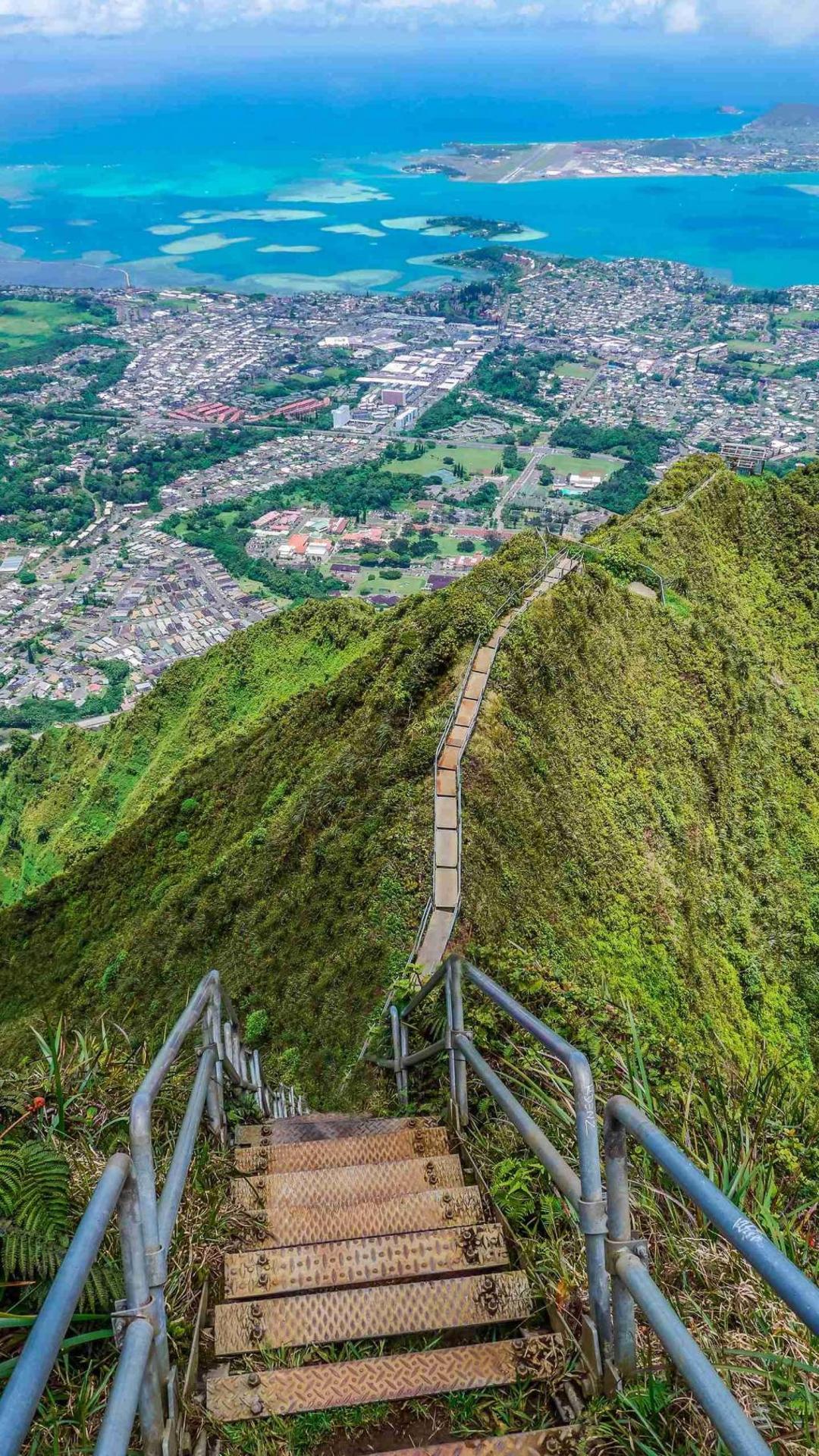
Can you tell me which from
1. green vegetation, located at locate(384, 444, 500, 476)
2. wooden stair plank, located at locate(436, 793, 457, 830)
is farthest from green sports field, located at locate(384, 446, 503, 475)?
wooden stair plank, located at locate(436, 793, 457, 830)

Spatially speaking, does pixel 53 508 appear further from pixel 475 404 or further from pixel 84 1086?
pixel 84 1086

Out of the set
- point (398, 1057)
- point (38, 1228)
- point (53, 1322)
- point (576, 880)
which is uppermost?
point (53, 1322)

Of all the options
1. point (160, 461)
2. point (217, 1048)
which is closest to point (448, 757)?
point (217, 1048)

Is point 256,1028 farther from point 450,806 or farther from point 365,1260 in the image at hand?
point 365,1260

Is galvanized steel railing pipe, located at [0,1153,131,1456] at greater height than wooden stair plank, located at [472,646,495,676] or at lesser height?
greater

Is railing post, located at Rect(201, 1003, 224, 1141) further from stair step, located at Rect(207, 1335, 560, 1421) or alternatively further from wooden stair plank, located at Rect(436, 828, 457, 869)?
wooden stair plank, located at Rect(436, 828, 457, 869)

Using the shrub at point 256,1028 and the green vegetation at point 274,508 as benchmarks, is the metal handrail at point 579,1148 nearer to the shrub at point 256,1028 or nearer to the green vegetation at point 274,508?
the shrub at point 256,1028

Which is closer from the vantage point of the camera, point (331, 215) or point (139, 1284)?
point (139, 1284)
